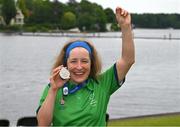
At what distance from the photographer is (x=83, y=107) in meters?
2.89

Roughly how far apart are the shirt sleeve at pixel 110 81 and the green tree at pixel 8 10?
12710 cm

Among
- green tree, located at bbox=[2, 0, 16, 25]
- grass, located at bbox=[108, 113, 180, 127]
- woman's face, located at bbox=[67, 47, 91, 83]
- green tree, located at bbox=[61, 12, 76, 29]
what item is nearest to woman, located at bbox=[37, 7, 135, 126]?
woman's face, located at bbox=[67, 47, 91, 83]

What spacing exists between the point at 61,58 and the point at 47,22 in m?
131

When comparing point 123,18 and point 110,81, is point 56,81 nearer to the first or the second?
point 110,81

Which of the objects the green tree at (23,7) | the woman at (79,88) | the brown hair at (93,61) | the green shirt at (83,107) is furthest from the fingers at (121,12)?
the green tree at (23,7)

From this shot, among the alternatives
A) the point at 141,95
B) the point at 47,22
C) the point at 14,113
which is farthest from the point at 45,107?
the point at 47,22

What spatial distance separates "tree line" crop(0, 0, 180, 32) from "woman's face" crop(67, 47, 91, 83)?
393ft

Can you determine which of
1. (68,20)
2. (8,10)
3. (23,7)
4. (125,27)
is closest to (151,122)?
(125,27)

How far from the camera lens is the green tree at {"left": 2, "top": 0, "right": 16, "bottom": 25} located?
129 meters

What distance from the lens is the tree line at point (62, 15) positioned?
129m

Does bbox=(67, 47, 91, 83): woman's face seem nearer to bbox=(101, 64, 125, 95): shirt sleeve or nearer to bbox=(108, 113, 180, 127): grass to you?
bbox=(101, 64, 125, 95): shirt sleeve

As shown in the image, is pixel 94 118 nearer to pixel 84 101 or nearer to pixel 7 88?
pixel 84 101

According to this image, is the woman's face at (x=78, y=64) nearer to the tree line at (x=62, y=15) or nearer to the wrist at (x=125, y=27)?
the wrist at (x=125, y=27)

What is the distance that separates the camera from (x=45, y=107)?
9.30 ft
